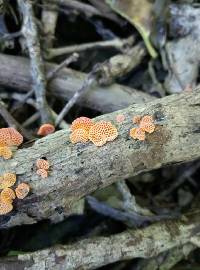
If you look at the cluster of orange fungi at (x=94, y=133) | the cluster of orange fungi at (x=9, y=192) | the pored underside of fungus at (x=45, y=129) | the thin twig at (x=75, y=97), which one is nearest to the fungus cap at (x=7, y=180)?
the cluster of orange fungi at (x=9, y=192)

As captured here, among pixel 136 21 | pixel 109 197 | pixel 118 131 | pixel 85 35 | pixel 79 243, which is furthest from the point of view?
pixel 85 35

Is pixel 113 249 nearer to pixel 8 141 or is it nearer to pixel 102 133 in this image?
pixel 102 133

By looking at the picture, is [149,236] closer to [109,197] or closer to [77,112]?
[109,197]

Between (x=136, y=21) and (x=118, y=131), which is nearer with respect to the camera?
(x=118, y=131)

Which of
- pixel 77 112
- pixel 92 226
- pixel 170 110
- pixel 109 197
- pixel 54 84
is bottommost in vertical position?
pixel 92 226

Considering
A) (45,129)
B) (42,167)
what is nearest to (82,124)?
(42,167)

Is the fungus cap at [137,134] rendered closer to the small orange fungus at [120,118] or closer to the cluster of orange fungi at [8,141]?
the small orange fungus at [120,118]

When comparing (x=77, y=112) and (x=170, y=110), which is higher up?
(x=170, y=110)

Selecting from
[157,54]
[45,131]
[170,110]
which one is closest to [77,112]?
[45,131]
